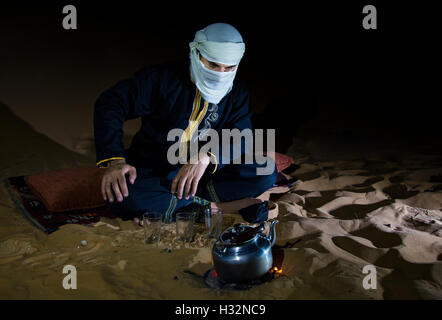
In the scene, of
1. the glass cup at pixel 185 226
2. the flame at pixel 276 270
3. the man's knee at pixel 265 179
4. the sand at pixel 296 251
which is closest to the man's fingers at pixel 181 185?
the glass cup at pixel 185 226

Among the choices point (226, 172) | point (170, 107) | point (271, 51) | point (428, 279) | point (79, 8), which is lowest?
point (428, 279)

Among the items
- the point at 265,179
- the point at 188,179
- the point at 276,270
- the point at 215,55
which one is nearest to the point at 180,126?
the point at 188,179

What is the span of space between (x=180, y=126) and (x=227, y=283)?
1.37m

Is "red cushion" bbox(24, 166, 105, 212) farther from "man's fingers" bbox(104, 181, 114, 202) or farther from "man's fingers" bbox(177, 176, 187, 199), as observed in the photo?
"man's fingers" bbox(177, 176, 187, 199)

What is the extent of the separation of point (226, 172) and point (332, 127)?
3.14 metres

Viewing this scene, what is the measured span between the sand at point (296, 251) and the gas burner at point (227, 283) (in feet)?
0.11

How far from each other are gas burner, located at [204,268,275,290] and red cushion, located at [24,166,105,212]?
1513mm

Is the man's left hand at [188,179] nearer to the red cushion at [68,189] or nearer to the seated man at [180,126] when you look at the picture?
the seated man at [180,126]

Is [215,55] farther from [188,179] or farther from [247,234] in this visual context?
[247,234]

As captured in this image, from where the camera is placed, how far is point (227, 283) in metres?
2.09

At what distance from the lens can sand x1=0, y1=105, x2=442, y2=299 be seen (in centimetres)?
203

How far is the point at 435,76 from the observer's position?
275 inches

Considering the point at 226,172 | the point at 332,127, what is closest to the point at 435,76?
the point at 332,127

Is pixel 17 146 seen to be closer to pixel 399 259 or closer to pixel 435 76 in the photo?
pixel 399 259
